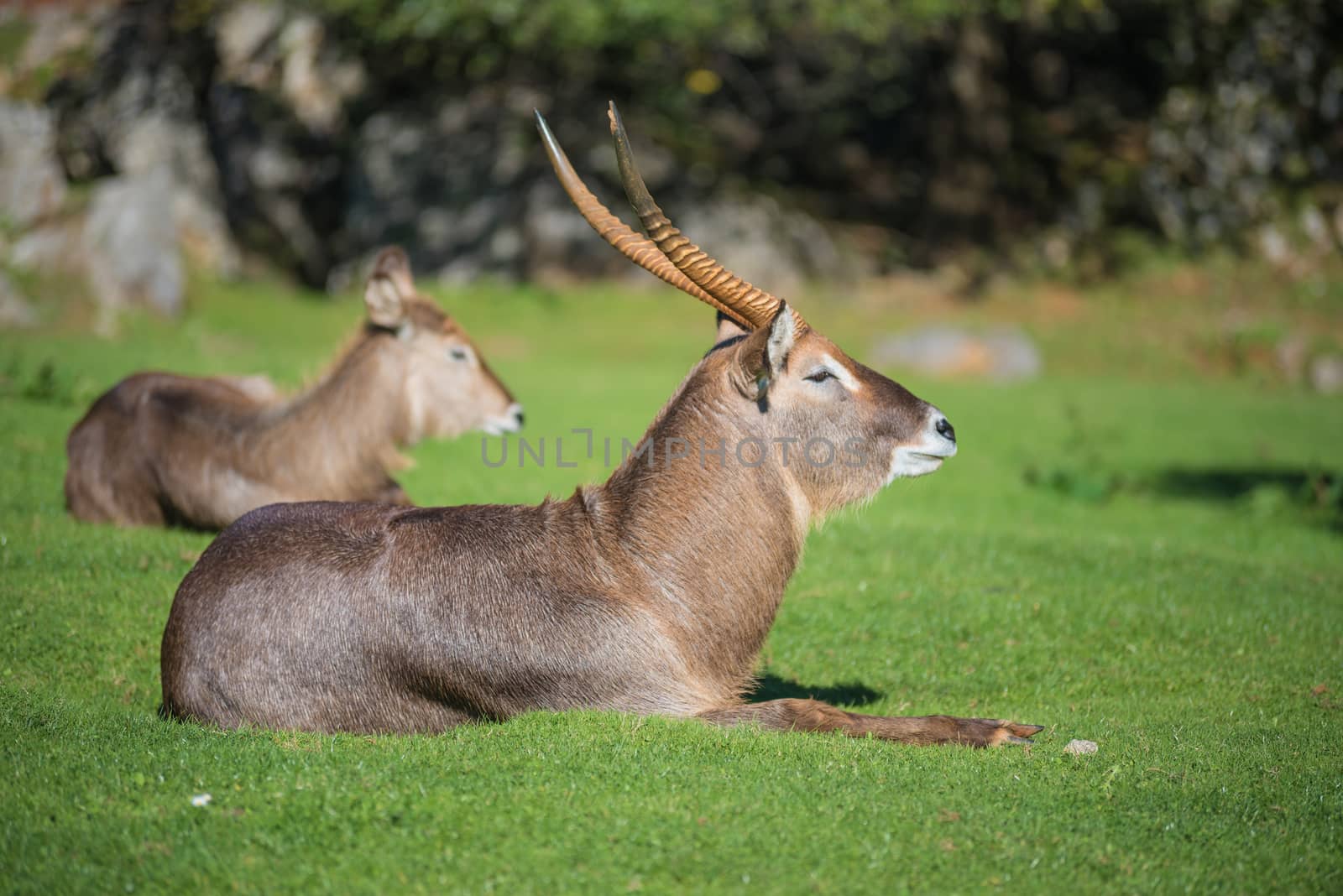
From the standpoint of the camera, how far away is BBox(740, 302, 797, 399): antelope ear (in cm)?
542

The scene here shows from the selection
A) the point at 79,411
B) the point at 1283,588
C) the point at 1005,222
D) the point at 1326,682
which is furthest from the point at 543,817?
the point at 1005,222

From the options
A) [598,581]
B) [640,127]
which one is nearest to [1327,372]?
[640,127]

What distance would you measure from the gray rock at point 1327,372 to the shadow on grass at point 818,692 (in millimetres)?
17462

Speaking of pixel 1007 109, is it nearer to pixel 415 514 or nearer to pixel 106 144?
pixel 106 144

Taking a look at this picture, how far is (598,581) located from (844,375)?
149cm

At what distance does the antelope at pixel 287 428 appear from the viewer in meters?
8.55

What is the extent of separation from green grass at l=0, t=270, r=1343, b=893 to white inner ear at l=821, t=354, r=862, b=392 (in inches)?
63.6

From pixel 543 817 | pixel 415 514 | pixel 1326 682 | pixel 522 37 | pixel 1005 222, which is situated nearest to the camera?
pixel 543 817

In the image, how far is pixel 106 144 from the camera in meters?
24.2

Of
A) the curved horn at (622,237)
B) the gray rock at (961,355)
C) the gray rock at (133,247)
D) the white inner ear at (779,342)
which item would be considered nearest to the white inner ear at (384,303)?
the curved horn at (622,237)

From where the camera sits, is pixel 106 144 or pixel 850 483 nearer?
pixel 850 483

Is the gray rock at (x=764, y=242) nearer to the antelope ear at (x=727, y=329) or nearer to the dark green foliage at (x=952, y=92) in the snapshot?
the dark green foliage at (x=952, y=92)

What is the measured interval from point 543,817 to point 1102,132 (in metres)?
27.9

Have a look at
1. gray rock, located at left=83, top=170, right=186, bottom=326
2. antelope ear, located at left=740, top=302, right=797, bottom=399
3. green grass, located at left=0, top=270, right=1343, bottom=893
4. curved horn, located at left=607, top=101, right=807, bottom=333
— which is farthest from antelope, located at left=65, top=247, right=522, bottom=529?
gray rock, located at left=83, top=170, right=186, bottom=326
